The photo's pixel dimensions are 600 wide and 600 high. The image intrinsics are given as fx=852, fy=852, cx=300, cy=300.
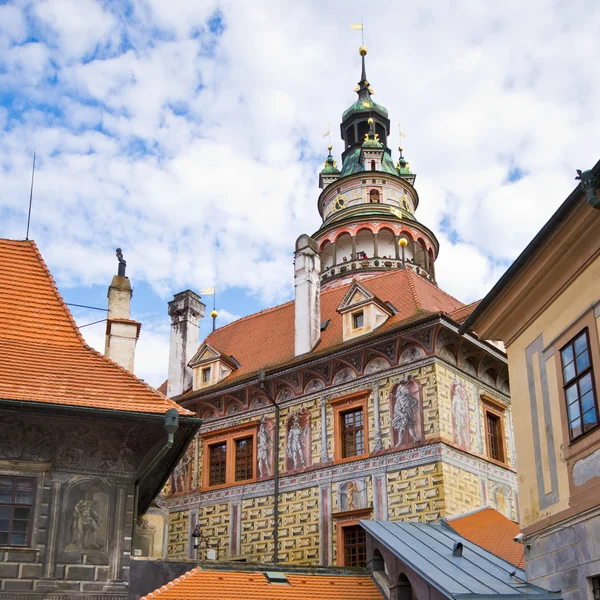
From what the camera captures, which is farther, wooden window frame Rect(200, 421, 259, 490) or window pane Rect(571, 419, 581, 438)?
wooden window frame Rect(200, 421, 259, 490)

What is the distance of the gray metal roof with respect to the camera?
10172 mm

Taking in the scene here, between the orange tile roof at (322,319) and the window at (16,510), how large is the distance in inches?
359

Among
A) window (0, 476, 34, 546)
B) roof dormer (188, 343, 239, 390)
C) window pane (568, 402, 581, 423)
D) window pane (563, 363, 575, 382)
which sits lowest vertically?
window (0, 476, 34, 546)

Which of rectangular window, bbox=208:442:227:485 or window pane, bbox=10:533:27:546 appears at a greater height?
rectangular window, bbox=208:442:227:485

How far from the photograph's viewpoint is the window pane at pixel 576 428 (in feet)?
28.4

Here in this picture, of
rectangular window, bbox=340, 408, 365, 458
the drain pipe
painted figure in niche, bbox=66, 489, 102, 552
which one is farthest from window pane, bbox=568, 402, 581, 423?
the drain pipe

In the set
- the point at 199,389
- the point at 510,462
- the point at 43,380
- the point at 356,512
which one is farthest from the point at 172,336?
the point at 43,380

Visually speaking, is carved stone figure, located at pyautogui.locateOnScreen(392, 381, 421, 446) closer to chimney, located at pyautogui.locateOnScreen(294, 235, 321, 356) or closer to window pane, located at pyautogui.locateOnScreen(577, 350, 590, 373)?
chimney, located at pyautogui.locateOnScreen(294, 235, 321, 356)

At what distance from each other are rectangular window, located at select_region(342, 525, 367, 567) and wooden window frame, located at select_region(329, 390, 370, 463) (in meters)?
1.41

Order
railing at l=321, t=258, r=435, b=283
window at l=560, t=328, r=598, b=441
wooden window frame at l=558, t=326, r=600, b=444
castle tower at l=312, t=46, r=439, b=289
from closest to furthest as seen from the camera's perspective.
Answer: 1. wooden window frame at l=558, t=326, r=600, b=444
2. window at l=560, t=328, r=598, b=441
3. railing at l=321, t=258, r=435, b=283
4. castle tower at l=312, t=46, r=439, b=289

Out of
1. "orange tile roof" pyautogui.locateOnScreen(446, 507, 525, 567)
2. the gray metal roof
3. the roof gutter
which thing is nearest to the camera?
the roof gutter

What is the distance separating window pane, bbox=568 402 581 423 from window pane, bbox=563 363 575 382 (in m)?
0.30

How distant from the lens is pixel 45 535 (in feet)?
34.0

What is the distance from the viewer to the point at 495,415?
1866 cm
